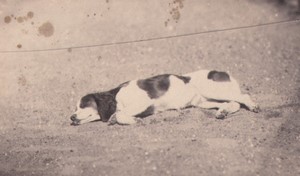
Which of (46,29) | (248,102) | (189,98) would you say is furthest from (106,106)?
(248,102)

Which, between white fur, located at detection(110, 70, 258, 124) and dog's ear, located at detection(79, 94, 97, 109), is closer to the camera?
white fur, located at detection(110, 70, 258, 124)

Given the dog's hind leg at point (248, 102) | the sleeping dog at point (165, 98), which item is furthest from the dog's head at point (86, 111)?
the dog's hind leg at point (248, 102)

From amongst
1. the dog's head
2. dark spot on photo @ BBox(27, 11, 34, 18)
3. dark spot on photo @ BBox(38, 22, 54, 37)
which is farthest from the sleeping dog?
dark spot on photo @ BBox(27, 11, 34, 18)

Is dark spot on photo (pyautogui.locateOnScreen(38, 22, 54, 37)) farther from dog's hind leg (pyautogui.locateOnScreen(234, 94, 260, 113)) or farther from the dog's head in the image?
dog's hind leg (pyautogui.locateOnScreen(234, 94, 260, 113))

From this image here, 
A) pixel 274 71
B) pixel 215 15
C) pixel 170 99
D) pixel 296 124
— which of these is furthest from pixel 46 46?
pixel 296 124

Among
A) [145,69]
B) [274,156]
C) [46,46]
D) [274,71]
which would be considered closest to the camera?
[274,156]

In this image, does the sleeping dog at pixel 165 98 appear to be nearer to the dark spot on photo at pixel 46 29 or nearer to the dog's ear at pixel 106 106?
the dog's ear at pixel 106 106

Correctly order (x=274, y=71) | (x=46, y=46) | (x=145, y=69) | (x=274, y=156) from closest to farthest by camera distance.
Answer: (x=274, y=156) < (x=274, y=71) < (x=145, y=69) < (x=46, y=46)

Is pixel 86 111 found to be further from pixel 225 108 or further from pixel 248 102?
pixel 248 102

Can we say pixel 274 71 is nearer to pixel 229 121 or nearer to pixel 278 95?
pixel 278 95

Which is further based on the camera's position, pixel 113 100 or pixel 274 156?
pixel 113 100
